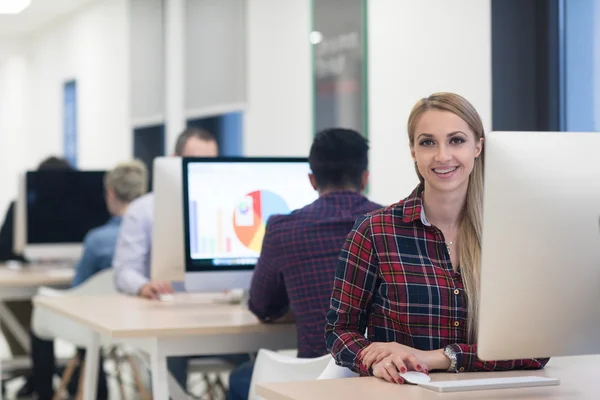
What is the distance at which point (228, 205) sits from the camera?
3.33 meters

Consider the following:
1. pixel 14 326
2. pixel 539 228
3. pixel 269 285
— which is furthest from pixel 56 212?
pixel 539 228

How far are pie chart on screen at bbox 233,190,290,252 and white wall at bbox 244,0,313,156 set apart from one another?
2.30 metres

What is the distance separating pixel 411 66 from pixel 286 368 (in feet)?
8.26

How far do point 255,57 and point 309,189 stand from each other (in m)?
3.09

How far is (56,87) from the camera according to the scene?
10523 mm

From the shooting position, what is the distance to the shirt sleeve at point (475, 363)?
2.00 m

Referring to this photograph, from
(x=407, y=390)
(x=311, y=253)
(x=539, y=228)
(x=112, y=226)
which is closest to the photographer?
(x=539, y=228)

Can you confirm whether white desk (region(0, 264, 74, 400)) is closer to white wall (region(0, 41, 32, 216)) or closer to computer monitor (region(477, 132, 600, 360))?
computer monitor (region(477, 132, 600, 360))

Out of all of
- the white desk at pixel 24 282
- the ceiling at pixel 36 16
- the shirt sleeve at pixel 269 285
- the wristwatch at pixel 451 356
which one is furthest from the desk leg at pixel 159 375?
the ceiling at pixel 36 16

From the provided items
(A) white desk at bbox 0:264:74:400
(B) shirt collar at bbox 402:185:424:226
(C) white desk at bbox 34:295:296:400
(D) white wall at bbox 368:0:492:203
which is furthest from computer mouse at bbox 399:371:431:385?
(A) white desk at bbox 0:264:74:400

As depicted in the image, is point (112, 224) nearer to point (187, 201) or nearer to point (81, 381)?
point (81, 381)

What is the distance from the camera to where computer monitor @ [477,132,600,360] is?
158 centimetres

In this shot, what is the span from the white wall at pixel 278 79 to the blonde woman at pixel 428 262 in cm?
352

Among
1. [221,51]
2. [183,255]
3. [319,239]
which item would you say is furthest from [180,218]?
[221,51]
